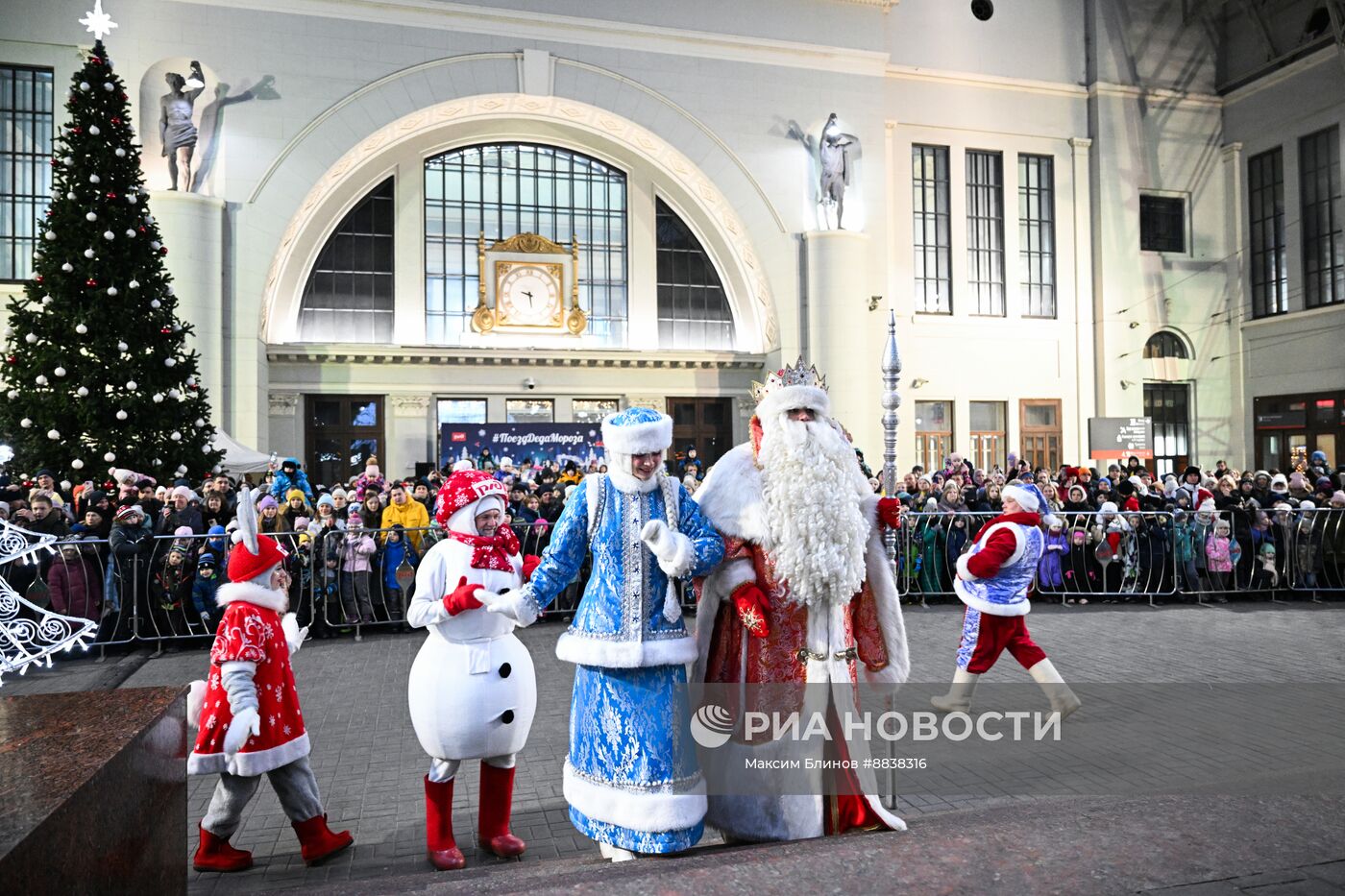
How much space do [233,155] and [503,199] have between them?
244 inches

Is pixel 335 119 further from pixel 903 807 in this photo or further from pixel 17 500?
pixel 903 807

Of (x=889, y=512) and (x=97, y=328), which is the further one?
(x=97, y=328)

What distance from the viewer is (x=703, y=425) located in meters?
23.7

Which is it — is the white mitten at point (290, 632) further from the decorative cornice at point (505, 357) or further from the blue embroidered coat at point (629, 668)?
the decorative cornice at point (505, 357)

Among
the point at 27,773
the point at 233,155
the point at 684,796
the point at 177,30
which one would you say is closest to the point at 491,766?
the point at 684,796

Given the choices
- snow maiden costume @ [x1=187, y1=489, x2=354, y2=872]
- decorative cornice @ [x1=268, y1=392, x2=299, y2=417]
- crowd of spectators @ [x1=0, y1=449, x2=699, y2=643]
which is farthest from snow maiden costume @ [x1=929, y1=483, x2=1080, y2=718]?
decorative cornice @ [x1=268, y1=392, x2=299, y2=417]

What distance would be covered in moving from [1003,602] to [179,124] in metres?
19.0

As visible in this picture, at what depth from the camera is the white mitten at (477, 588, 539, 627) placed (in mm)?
3775

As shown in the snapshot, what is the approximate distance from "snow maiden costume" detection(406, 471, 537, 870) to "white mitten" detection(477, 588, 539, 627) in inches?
4.3

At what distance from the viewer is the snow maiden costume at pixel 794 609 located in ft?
12.5

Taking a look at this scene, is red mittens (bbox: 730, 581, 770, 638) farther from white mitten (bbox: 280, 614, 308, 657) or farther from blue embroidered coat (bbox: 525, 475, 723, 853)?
white mitten (bbox: 280, 614, 308, 657)

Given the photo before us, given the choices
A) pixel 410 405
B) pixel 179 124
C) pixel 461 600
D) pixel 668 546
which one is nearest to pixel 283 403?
pixel 410 405

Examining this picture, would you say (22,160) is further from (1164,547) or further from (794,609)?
(1164,547)

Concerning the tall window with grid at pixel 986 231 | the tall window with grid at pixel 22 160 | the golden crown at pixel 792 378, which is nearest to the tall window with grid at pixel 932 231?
the tall window with grid at pixel 986 231
